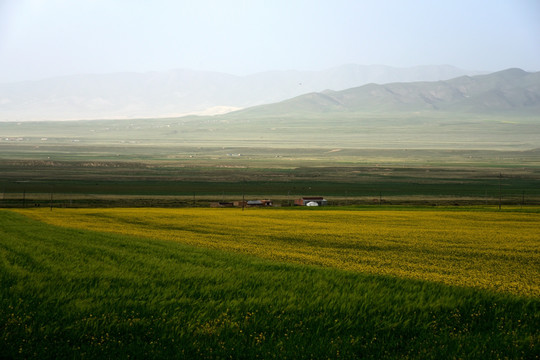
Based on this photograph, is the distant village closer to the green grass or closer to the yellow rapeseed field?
the yellow rapeseed field

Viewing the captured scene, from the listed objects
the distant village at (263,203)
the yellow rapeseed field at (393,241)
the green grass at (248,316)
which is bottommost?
the distant village at (263,203)

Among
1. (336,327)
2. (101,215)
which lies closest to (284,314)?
(336,327)

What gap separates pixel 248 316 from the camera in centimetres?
1058

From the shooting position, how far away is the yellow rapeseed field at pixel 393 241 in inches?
644

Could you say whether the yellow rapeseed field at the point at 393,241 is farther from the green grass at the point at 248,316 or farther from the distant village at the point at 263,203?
the distant village at the point at 263,203

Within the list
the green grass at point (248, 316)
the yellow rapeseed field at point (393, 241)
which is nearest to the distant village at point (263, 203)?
the yellow rapeseed field at point (393, 241)

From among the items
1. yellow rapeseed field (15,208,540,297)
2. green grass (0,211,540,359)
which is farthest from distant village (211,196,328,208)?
green grass (0,211,540,359)

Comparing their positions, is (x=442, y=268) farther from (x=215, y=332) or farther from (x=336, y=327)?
(x=215, y=332)

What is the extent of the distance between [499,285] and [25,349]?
9938mm

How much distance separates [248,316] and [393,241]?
1433 cm

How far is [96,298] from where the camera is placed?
446 inches

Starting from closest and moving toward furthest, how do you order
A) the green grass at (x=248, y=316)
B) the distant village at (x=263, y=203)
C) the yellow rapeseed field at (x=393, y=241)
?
the green grass at (x=248, y=316) < the yellow rapeseed field at (x=393, y=241) < the distant village at (x=263, y=203)

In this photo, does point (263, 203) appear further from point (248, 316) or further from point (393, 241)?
point (248, 316)

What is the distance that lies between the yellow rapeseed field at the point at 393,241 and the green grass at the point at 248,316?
2682 mm
